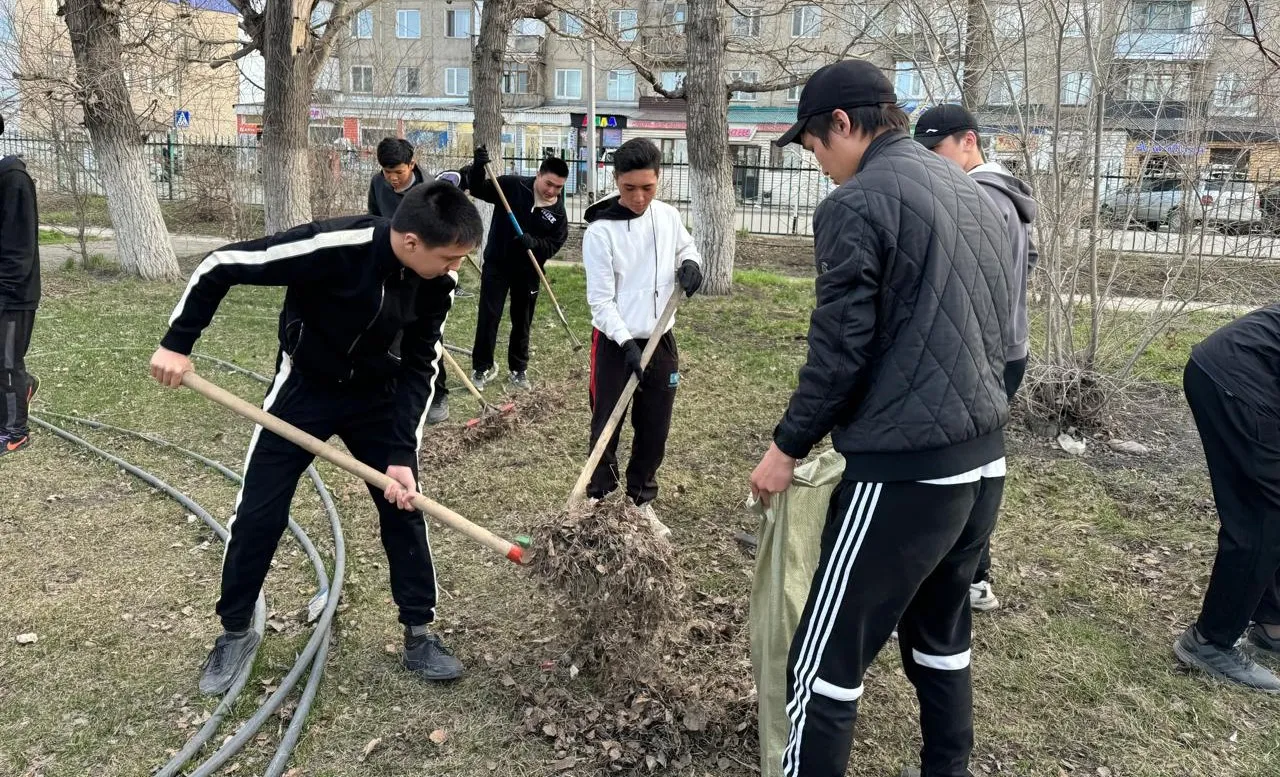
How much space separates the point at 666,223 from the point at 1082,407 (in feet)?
11.1

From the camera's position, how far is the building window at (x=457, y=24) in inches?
1655

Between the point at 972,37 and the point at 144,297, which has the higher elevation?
the point at 972,37

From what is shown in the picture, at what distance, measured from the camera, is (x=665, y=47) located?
42.7 ft

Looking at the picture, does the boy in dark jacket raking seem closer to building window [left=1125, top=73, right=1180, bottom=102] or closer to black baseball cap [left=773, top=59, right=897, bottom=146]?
black baseball cap [left=773, top=59, right=897, bottom=146]

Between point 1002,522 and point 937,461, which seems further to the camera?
point 1002,522

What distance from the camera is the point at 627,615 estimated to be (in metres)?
3.01

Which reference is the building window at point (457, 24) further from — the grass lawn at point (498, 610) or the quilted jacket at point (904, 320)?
the quilted jacket at point (904, 320)

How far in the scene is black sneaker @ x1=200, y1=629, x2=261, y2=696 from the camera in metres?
3.07

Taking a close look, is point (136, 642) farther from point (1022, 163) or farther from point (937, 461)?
point (1022, 163)

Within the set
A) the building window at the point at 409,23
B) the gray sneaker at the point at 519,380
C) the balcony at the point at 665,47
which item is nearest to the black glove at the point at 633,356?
the gray sneaker at the point at 519,380

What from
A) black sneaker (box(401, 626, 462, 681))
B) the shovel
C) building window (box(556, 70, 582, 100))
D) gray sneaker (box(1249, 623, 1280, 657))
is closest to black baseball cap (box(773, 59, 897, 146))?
black sneaker (box(401, 626, 462, 681))

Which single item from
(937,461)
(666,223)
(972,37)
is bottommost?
(937,461)

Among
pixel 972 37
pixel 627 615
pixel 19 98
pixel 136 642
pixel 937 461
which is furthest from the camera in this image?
pixel 19 98

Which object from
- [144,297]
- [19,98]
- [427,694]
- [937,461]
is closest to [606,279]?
[427,694]
